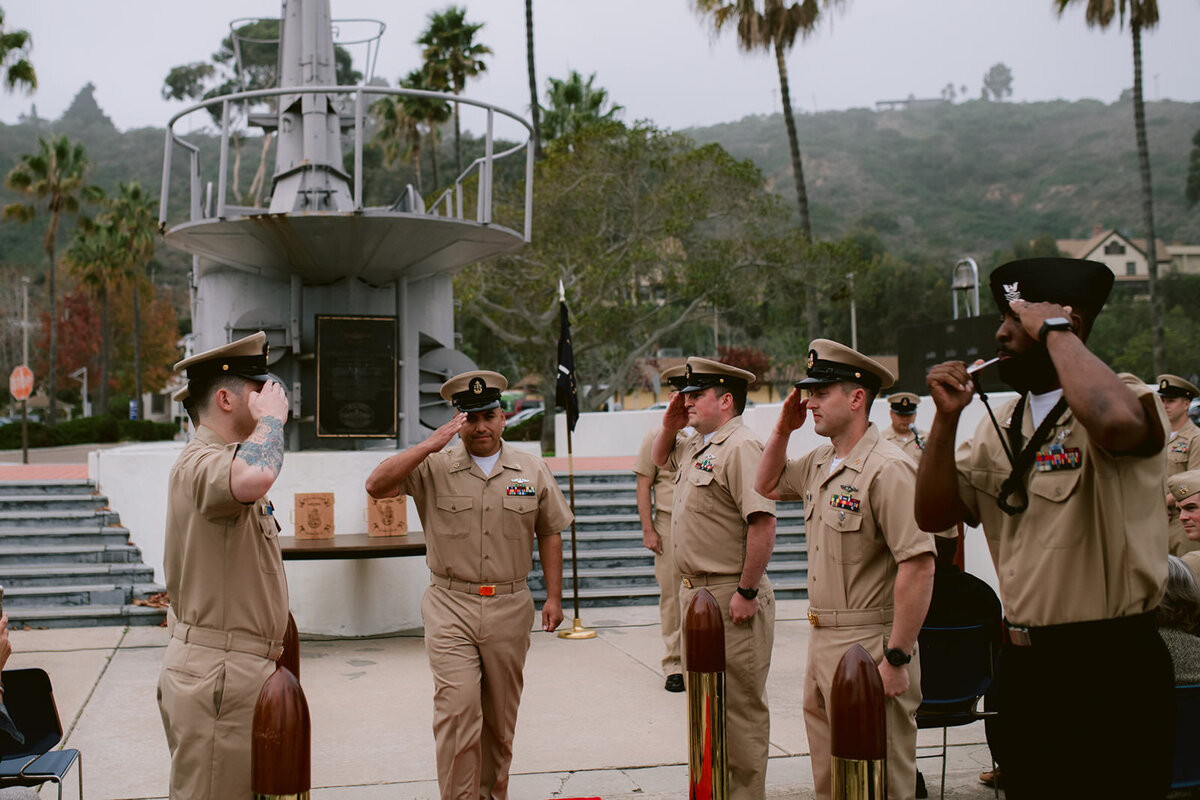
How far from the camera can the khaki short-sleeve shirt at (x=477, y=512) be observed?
4969mm

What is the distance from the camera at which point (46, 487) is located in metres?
12.5

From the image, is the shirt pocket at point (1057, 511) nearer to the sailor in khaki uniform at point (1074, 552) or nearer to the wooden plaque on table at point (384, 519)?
the sailor in khaki uniform at point (1074, 552)

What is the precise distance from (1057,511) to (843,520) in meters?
1.30

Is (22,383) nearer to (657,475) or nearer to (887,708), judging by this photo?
(657,475)

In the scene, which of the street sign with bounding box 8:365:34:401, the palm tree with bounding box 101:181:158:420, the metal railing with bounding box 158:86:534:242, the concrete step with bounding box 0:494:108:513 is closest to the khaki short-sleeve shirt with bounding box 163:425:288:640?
the metal railing with bounding box 158:86:534:242

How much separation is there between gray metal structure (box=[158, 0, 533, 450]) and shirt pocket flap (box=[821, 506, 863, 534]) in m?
6.15

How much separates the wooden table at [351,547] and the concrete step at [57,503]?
14.4 feet

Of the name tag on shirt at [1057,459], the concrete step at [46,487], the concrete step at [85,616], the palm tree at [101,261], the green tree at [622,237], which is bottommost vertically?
the concrete step at [85,616]

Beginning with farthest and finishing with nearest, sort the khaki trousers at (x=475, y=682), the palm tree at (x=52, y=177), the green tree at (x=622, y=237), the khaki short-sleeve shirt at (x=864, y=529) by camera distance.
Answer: the palm tree at (x=52, y=177)
the green tree at (x=622, y=237)
the khaki trousers at (x=475, y=682)
the khaki short-sleeve shirt at (x=864, y=529)

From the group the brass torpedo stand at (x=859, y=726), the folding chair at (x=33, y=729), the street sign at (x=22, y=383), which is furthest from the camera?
the street sign at (x=22, y=383)

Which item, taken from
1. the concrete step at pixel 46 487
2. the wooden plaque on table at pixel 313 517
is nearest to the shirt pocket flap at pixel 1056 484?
the wooden plaque on table at pixel 313 517

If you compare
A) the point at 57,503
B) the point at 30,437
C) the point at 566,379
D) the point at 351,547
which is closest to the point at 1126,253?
the point at 30,437

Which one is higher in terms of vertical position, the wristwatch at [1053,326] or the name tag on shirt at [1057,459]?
the wristwatch at [1053,326]

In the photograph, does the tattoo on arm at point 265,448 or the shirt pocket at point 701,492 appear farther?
the shirt pocket at point 701,492
